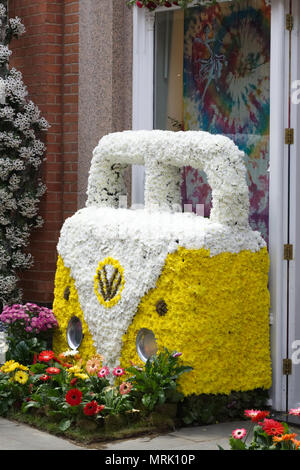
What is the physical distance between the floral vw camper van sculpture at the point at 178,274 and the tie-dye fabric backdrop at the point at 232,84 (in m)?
0.41

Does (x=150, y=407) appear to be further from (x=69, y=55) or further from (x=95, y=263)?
(x=69, y=55)

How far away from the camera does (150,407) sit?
5.94 metres

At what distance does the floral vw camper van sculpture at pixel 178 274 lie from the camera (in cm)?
612

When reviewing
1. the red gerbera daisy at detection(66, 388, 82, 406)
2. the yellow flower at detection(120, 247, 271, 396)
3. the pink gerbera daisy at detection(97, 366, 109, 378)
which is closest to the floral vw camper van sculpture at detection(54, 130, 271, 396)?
the yellow flower at detection(120, 247, 271, 396)

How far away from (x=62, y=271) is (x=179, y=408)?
1.57m

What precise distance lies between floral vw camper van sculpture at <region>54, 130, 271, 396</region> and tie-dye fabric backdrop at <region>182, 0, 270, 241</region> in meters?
0.41

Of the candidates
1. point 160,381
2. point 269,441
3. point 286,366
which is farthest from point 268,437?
point 286,366

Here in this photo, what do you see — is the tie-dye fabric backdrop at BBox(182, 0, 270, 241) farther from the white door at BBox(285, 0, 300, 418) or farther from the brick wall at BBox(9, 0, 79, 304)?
the brick wall at BBox(9, 0, 79, 304)

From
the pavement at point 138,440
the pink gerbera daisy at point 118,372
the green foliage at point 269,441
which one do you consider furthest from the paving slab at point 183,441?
the green foliage at point 269,441

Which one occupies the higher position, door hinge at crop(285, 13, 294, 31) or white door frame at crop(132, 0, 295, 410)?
door hinge at crop(285, 13, 294, 31)

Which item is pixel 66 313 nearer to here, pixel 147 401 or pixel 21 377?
pixel 21 377

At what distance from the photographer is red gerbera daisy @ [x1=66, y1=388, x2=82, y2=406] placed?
5.83 m

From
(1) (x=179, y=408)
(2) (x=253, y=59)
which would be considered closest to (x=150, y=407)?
(1) (x=179, y=408)

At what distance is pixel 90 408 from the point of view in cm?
577
